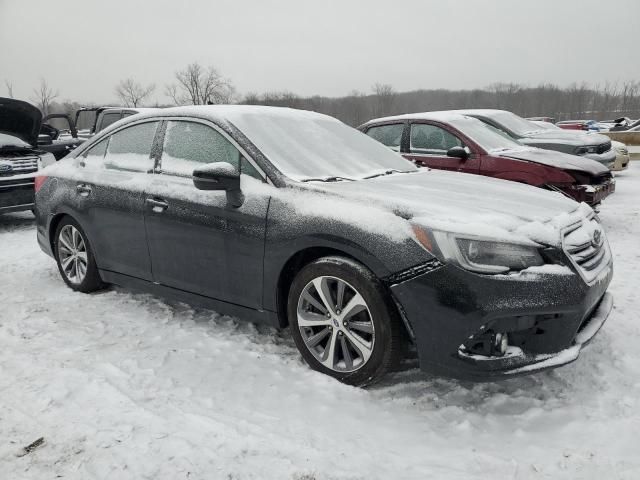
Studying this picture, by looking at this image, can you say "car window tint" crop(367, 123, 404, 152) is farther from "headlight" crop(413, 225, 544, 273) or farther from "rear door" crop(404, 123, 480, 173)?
"headlight" crop(413, 225, 544, 273)

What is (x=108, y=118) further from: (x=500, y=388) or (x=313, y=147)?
(x=500, y=388)

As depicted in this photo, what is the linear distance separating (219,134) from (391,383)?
1980 mm

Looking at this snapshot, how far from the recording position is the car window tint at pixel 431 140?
268 inches

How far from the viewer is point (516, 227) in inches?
104

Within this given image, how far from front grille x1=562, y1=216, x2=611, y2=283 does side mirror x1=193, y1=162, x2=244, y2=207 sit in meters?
1.90

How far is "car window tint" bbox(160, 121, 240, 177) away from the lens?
11.2 ft

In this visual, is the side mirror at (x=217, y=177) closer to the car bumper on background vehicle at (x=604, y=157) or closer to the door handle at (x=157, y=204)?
the door handle at (x=157, y=204)

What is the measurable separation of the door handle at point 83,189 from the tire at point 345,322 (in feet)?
7.38

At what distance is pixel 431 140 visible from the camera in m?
6.98

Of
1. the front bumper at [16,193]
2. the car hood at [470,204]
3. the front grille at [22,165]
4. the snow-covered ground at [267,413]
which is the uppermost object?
the car hood at [470,204]

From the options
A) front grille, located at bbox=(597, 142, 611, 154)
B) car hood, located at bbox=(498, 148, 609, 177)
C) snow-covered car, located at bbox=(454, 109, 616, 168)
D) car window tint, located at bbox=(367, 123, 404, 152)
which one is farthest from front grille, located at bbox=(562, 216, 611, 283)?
front grille, located at bbox=(597, 142, 611, 154)

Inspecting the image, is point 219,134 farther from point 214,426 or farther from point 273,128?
point 214,426

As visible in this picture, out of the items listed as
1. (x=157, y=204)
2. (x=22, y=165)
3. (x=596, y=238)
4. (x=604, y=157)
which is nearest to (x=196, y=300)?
(x=157, y=204)

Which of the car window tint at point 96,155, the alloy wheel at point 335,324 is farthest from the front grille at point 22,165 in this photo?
the alloy wheel at point 335,324
